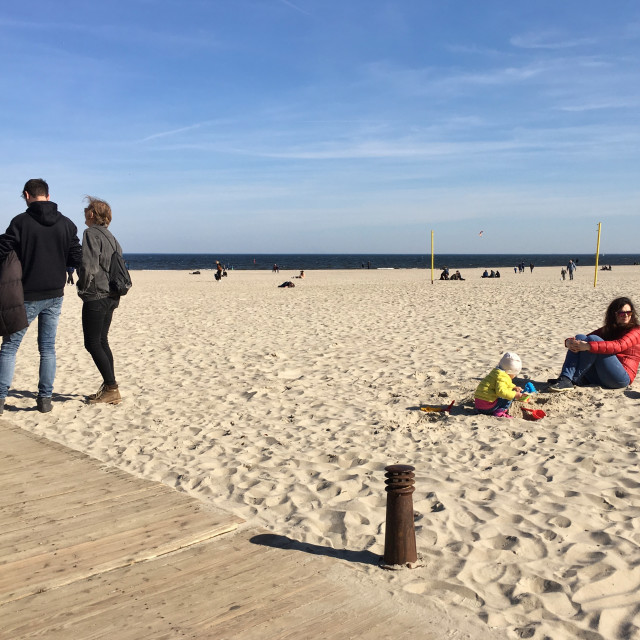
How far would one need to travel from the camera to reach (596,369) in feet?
23.9

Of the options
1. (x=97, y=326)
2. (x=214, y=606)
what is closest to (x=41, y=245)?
(x=97, y=326)

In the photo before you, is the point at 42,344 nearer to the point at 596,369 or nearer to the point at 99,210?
the point at 99,210

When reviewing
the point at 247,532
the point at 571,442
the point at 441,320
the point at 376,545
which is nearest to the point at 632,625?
the point at 376,545

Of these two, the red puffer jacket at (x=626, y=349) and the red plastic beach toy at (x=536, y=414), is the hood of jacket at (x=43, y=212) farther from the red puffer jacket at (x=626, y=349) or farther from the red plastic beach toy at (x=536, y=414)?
the red puffer jacket at (x=626, y=349)

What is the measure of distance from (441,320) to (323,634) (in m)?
12.7

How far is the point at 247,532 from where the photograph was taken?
377 cm

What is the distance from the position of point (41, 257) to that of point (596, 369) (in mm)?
6159

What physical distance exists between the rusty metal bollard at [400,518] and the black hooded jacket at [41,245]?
4506 millimetres

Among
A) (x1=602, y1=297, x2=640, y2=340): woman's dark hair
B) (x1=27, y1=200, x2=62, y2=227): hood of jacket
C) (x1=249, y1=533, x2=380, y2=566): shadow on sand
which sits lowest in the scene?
(x1=249, y1=533, x2=380, y2=566): shadow on sand

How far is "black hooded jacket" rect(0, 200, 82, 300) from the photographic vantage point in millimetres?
6184

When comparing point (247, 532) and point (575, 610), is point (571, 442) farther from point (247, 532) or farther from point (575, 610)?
point (247, 532)

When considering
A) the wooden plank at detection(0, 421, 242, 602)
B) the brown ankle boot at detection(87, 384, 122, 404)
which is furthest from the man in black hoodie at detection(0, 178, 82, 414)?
the wooden plank at detection(0, 421, 242, 602)

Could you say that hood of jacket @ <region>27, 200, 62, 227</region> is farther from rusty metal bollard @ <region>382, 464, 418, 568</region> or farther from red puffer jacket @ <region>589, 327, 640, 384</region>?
red puffer jacket @ <region>589, 327, 640, 384</region>

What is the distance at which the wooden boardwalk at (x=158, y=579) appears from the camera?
9.09 ft
